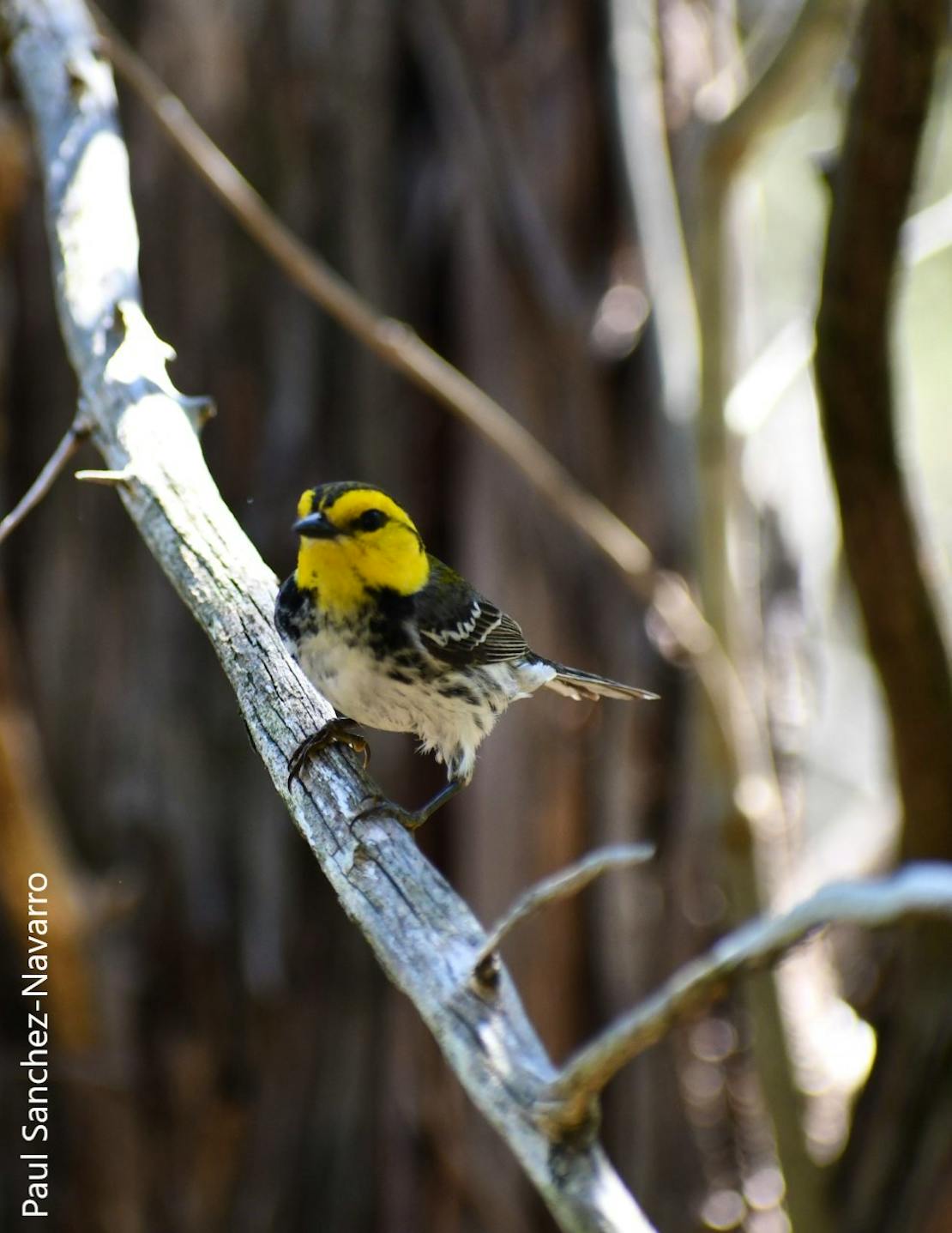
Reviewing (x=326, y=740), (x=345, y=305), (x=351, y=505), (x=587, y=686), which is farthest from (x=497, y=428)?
(x=326, y=740)

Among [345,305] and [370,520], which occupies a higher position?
[345,305]

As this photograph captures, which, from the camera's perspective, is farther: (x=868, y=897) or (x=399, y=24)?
(x=399, y=24)

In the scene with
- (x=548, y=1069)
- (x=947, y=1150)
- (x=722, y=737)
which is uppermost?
(x=722, y=737)

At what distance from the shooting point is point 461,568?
15.5ft

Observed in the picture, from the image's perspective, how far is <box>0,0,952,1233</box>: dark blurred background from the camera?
4.46 m

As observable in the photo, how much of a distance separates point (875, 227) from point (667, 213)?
173 cm

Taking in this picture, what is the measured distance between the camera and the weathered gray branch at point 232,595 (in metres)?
1.54

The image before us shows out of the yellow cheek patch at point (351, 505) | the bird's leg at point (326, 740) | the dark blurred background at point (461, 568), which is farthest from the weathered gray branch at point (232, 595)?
the dark blurred background at point (461, 568)

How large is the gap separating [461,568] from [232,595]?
2.57 m

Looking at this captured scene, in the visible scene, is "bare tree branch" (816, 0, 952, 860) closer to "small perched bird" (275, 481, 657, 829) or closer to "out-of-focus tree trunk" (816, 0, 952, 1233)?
"out-of-focus tree trunk" (816, 0, 952, 1233)

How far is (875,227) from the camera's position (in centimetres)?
299

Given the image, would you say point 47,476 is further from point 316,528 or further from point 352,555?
point 352,555

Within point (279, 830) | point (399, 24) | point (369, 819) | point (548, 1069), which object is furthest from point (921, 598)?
point (399, 24)

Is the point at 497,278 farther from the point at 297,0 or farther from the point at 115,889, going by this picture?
the point at 115,889
